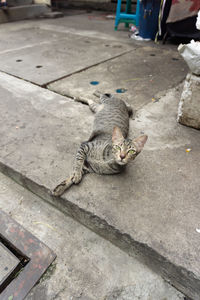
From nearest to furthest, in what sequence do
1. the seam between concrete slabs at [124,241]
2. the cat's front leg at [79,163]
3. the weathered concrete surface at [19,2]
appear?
the seam between concrete slabs at [124,241] → the cat's front leg at [79,163] → the weathered concrete surface at [19,2]

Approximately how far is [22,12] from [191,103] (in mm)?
8920

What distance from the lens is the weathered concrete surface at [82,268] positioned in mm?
1532

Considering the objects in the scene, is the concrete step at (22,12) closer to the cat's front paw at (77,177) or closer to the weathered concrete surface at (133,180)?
the weathered concrete surface at (133,180)

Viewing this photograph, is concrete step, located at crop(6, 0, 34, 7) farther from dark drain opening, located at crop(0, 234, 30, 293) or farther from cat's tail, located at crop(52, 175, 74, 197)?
dark drain opening, located at crop(0, 234, 30, 293)

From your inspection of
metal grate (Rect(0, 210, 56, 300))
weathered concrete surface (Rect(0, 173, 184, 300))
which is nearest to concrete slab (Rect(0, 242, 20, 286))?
metal grate (Rect(0, 210, 56, 300))

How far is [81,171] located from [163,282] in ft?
3.53

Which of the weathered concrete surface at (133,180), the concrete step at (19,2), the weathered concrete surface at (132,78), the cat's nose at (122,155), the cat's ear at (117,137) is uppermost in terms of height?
the concrete step at (19,2)

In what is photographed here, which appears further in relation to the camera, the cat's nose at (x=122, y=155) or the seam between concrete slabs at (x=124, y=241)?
the cat's nose at (x=122, y=155)

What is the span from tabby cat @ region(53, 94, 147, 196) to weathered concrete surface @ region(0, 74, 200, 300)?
0.10 meters

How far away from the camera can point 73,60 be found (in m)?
4.74

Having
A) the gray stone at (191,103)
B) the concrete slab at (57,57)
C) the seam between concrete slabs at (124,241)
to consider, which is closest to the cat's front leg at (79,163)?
the seam between concrete slabs at (124,241)

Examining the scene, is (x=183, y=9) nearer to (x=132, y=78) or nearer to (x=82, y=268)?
(x=132, y=78)

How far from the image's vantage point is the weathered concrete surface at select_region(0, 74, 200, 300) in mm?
1587

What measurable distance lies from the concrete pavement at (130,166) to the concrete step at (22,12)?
4.95 m
